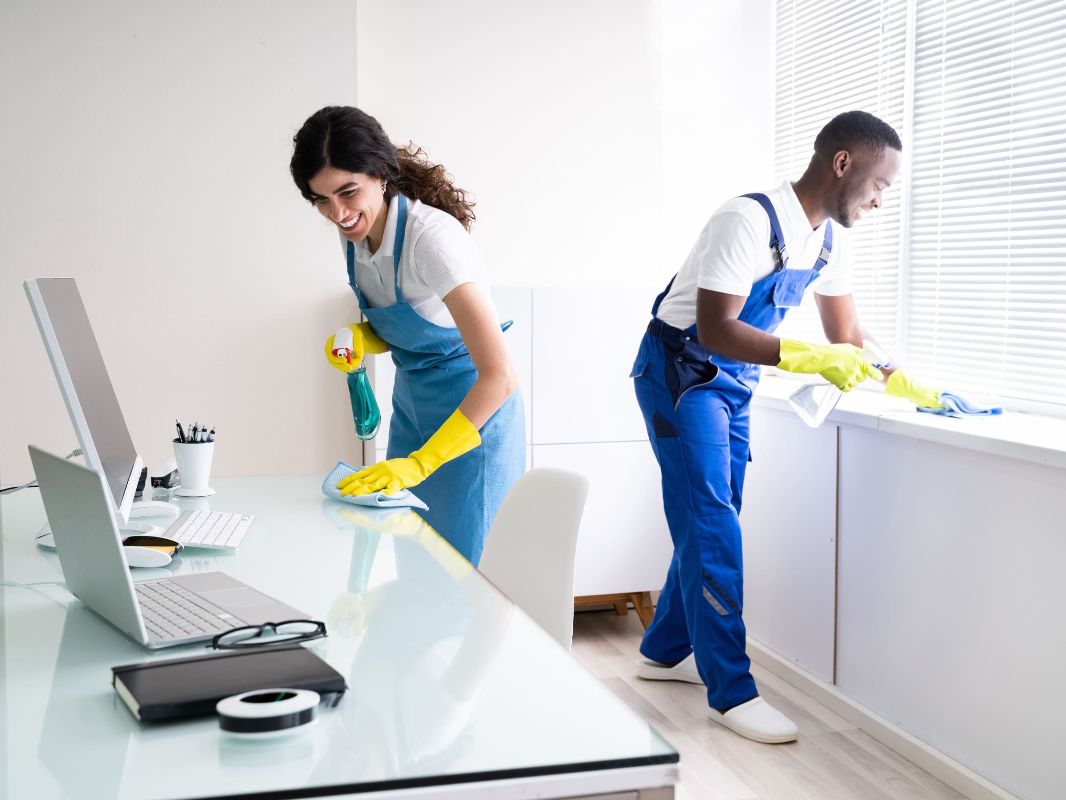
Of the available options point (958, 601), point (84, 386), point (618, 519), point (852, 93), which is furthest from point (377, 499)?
point (852, 93)

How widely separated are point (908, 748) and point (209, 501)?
1799mm

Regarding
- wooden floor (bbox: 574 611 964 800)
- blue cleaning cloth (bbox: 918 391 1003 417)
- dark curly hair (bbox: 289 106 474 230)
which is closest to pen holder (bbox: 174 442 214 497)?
dark curly hair (bbox: 289 106 474 230)

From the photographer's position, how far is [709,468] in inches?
110

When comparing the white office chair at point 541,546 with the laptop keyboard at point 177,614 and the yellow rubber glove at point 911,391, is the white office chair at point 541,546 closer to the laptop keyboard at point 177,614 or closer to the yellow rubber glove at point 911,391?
the laptop keyboard at point 177,614

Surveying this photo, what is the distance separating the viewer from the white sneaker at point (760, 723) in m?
2.75

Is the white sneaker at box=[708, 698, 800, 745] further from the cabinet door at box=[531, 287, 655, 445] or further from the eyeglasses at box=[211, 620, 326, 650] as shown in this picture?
the eyeglasses at box=[211, 620, 326, 650]

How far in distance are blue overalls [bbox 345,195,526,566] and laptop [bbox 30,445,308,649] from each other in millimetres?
927

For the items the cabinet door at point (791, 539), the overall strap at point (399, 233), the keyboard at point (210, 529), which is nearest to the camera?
the keyboard at point (210, 529)

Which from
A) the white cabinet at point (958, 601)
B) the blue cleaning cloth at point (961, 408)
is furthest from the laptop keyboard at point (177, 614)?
the blue cleaning cloth at point (961, 408)

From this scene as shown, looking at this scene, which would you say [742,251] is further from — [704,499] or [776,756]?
[776,756]

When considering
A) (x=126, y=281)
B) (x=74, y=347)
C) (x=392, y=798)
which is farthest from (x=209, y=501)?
(x=126, y=281)

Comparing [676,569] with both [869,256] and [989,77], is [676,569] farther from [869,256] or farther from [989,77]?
[989,77]

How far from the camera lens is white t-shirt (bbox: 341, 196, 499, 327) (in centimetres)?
214

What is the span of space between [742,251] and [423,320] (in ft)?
2.80
